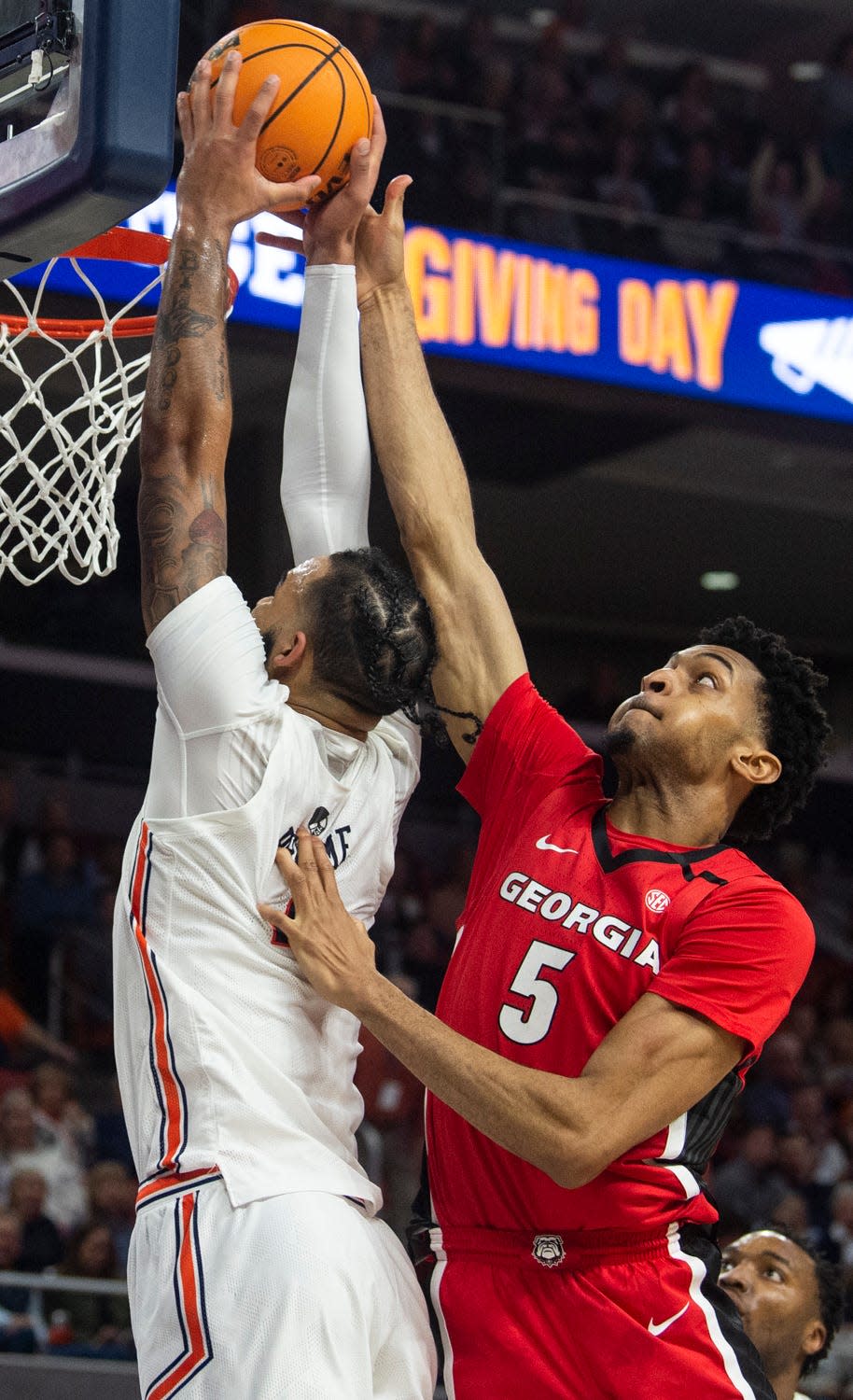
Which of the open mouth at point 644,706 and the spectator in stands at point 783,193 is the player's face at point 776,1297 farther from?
the spectator in stands at point 783,193

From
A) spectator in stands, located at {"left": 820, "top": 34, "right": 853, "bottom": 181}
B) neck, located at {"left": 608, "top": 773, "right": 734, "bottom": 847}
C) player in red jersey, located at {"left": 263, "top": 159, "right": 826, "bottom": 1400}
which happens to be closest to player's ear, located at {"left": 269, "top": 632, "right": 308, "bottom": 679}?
player in red jersey, located at {"left": 263, "top": 159, "right": 826, "bottom": 1400}

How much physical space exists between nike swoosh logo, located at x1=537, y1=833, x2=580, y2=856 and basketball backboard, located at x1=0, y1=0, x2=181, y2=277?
1242mm

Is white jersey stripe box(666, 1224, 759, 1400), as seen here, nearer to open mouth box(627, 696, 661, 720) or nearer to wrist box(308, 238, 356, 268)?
open mouth box(627, 696, 661, 720)

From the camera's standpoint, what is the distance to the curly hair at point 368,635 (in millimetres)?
2730

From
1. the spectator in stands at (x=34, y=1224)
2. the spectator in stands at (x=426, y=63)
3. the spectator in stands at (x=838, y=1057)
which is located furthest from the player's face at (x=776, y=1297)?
the spectator in stands at (x=426, y=63)

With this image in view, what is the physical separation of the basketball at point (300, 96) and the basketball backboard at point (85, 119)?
7.5 inches

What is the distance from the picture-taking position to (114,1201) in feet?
25.0

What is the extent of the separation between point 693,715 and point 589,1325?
3.30 ft

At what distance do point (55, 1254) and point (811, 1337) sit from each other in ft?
12.5

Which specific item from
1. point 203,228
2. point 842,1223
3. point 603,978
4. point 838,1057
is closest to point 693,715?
point 603,978

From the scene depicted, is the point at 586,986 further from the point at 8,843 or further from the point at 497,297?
the point at 8,843

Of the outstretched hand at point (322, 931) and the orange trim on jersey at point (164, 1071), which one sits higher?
the outstretched hand at point (322, 931)

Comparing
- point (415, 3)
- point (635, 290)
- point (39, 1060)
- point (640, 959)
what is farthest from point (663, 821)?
point (415, 3)

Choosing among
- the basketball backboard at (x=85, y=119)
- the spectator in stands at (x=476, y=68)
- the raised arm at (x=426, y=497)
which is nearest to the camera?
the basketball backboard at (x=85, y=119)
